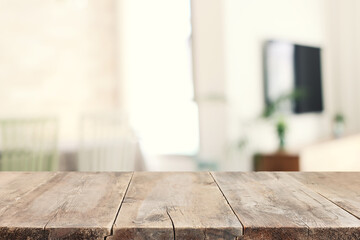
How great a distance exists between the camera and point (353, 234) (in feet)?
2.42

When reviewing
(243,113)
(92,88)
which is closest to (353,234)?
(243,113)

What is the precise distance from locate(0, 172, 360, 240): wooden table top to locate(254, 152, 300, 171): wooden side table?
9.79 ft

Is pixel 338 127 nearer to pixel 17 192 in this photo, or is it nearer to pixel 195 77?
pixel 195 77

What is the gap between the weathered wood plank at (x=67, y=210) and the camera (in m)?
0.74

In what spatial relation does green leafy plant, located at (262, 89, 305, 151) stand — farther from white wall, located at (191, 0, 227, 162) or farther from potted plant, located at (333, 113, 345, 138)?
potted plant, located at (333, 113, 345, 138)

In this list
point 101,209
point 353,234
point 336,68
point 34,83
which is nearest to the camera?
point 353,234

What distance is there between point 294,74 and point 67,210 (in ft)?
14.5

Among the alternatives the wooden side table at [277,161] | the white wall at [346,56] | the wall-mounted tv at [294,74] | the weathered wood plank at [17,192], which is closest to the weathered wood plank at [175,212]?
the weathered wood plank at [17,192]

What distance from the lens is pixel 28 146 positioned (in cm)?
347

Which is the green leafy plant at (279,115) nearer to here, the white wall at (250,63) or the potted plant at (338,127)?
the white wall at (250,63)

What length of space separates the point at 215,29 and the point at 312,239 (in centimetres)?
365

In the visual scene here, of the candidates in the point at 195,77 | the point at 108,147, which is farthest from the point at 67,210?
the point at 195,77

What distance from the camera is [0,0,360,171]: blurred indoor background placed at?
427 cm

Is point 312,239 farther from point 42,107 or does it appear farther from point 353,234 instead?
point 42,107
